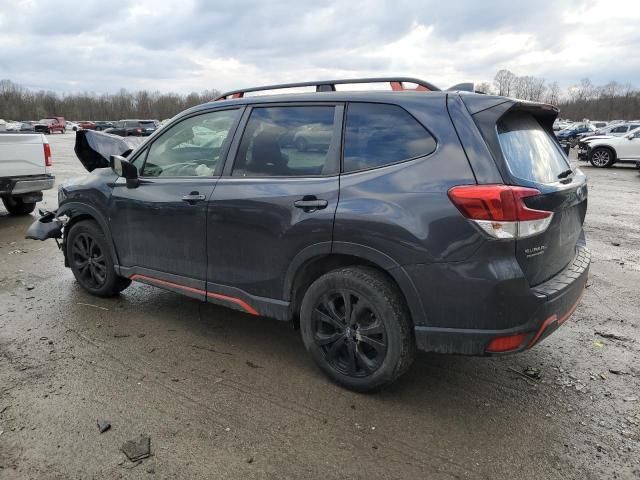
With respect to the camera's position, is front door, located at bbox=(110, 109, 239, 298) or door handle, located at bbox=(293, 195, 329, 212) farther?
front door, located at bbox=(110, 109, 239, 298)

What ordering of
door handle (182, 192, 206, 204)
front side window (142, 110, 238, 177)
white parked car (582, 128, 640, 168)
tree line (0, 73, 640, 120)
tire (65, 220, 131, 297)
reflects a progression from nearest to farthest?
door handle (182, 192, 206, 204)
front side window (142, 110, 238, 177)
tire (65, 220, 131, 297)
white parked car (582, 128, 640, 168)
tree line (0, 73, 640, 120)

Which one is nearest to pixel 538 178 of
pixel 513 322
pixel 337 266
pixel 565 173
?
pixel 565 173

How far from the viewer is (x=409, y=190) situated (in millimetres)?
2805

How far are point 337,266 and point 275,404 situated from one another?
0.94m

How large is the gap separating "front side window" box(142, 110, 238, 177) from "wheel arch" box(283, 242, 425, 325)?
3.61ft

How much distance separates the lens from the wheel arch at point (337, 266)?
112 inches

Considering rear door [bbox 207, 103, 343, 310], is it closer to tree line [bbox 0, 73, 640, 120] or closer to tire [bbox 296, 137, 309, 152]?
tire [bbox 296, 137, 309, 152]

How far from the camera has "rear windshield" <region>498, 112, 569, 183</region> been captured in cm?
284

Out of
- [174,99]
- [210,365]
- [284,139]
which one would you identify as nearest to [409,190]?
[284,139]

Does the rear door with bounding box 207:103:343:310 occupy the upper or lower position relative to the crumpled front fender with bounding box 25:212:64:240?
upper

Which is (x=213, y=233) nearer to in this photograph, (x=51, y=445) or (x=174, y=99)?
(x=51, y=445)

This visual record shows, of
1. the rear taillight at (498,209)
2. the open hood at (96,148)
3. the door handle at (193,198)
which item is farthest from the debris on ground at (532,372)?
the open hood at (96,148)

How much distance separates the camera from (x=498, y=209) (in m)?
2.58

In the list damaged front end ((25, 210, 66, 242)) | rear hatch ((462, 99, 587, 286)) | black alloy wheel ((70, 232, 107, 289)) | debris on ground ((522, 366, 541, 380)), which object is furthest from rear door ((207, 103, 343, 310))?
damaged front end ((25, 210, 66, 242))
